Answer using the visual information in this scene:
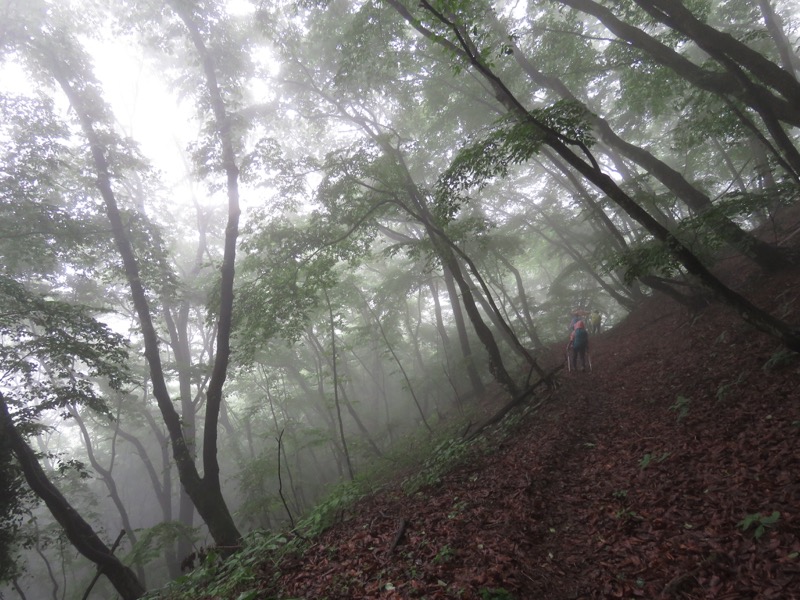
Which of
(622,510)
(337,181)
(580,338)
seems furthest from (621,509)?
(337,181)

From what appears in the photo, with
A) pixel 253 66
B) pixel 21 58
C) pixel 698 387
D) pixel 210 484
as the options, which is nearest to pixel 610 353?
pixel 698 387

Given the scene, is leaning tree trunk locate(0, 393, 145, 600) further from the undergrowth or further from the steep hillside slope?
the steep hillside slope

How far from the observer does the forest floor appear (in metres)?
3.28

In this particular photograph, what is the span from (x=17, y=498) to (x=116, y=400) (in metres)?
10.6

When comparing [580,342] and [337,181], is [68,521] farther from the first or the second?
[580,342]

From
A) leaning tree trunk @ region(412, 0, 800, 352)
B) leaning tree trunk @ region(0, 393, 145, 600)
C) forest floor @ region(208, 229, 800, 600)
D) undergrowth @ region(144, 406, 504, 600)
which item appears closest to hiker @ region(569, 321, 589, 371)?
forest floor @ region(208, 229, 800, 600)

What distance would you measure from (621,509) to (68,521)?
430 inches

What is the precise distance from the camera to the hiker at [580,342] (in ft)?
35.2

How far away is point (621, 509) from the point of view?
4293 mm

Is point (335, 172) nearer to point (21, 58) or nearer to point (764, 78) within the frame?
point (764, 78)

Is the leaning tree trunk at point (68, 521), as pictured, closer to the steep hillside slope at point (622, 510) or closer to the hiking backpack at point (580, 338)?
the steep hillside slope at point (622, 510)

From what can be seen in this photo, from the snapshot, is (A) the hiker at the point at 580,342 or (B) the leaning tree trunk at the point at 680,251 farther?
(A) the hiker at the point at 580,342

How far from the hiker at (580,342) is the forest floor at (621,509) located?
3019mm

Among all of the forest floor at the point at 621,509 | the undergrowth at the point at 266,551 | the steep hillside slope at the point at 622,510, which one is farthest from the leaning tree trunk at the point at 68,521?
the steep hillside slope at the point at 622,510
